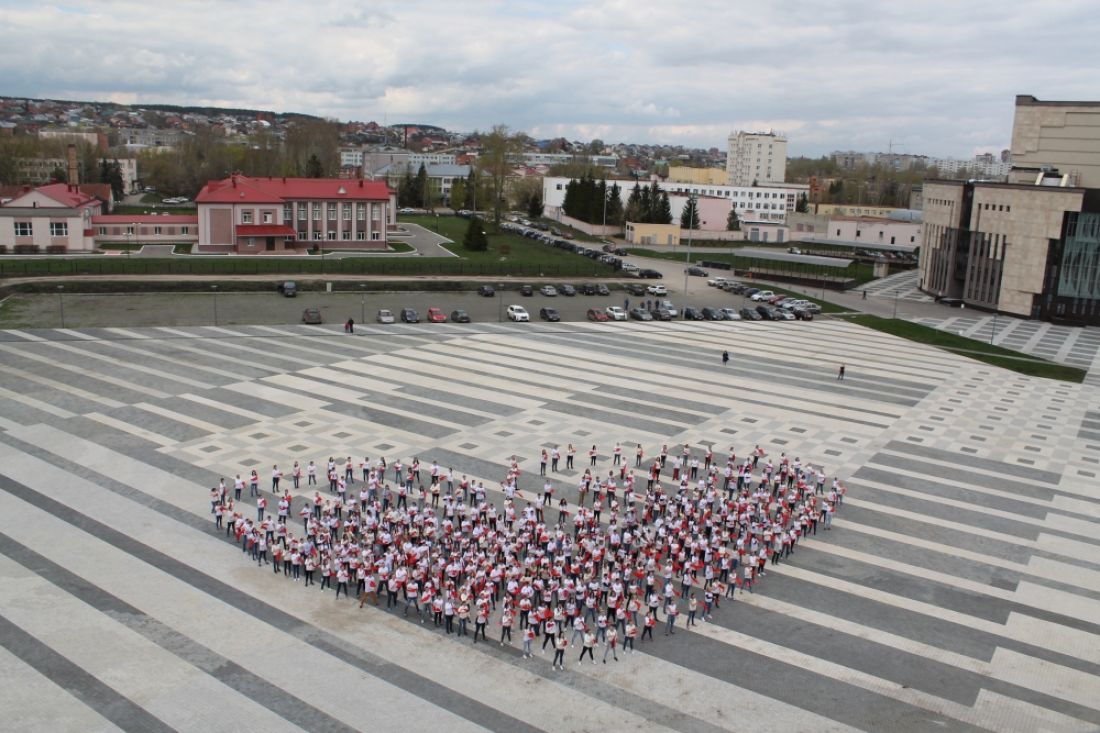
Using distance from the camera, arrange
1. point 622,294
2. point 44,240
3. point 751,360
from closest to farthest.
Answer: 1. point 751,360
2. point 622,294
3. point 44,240

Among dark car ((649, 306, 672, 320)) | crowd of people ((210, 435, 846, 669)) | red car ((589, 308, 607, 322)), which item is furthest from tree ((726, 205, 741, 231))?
crowd of people ((210, 435, 846, 669))

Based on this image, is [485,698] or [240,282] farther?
[240,282]

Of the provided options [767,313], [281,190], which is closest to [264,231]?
[281,190]

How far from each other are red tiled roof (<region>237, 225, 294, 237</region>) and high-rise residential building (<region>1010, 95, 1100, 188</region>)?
61805 millimetres

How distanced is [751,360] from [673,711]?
3155cm

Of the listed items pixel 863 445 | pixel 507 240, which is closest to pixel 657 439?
pixel 863 445

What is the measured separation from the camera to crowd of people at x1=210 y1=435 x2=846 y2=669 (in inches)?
741

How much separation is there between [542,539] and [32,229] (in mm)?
69944

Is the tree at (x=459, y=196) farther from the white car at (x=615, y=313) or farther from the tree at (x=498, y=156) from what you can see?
the white car at (x=615, y=313)

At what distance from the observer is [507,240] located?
9975 centimetres

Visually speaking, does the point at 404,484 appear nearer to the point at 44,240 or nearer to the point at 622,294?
the point at 622,294

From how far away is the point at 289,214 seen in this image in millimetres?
82688

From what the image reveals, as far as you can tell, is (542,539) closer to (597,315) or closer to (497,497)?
(497,497)

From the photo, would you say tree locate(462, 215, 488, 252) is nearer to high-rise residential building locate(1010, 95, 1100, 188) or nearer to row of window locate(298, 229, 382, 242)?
row of window locate(298, 229, 382, 242)
